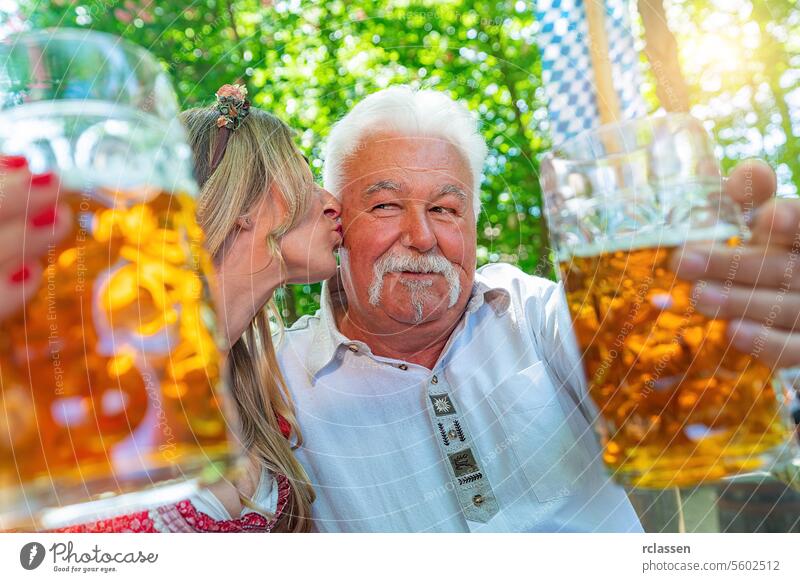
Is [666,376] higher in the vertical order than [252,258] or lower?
lower

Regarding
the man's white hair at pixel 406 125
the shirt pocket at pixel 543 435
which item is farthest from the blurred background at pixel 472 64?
the shirt pocket at pixel 543 435

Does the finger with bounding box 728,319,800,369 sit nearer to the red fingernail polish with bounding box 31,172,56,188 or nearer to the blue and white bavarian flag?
the blue and white bavarian flag

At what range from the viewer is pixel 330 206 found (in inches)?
23.9

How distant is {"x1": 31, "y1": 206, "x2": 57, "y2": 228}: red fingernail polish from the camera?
0.47 m

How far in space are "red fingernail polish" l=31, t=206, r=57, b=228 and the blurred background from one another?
6.1 inches

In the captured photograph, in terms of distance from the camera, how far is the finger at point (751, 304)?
0.51 meters

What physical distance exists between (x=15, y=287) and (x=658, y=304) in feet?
1.48

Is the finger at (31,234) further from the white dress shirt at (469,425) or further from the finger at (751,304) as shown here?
the finger at (751,304)

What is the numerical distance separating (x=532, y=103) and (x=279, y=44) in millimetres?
215

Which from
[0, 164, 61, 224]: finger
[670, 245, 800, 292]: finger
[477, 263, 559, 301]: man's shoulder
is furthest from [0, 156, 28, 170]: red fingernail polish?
[670, 245, 800, 292]: finger

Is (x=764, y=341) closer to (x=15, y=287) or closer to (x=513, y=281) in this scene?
(x=513, y=281)

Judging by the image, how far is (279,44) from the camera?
0.59 m

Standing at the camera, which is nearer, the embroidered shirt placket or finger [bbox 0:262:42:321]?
finger [bbox 0:262:42:321]

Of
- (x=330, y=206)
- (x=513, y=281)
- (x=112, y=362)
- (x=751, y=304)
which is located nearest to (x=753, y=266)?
(x=751, y=304)
